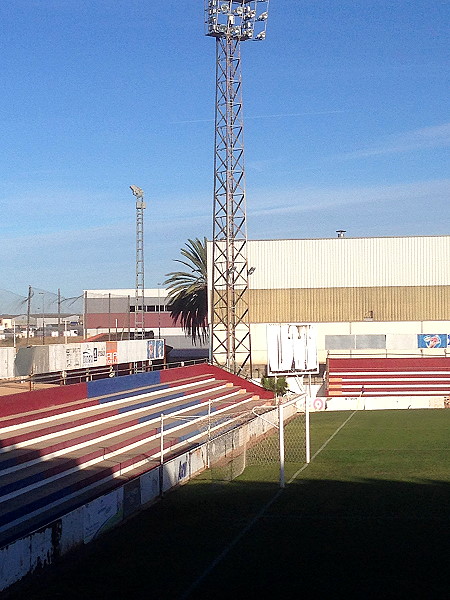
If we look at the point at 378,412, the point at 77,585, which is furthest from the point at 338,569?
the point at 378,412

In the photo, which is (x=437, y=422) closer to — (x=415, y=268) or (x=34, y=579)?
(x=415, y=268)

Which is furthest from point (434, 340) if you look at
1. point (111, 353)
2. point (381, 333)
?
point (111, 353)

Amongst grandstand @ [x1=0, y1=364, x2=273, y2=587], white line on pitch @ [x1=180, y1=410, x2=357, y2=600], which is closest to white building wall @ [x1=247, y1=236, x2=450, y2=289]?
grandstand @ [x1=0, y1=364, x2=273, y2=587]

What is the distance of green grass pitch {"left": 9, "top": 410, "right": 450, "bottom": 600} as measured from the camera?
14.0 meters

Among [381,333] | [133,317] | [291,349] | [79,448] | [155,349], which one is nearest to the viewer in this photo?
[79,448]

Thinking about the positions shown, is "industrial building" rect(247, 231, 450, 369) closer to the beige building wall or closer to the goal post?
the beige building wall

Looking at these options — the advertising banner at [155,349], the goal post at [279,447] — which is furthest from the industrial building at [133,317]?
the goal post at [279,447]

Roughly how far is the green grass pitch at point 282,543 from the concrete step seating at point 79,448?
1767 millimetres

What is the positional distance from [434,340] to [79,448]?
46.9 m

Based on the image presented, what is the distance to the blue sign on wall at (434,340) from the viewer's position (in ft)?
217

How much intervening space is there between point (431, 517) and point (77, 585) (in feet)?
29.7

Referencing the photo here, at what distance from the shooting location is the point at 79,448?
79.9 ft

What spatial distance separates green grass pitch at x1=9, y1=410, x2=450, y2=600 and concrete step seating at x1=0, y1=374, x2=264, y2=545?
1.77 metres

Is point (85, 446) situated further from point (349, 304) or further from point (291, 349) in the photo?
point (349, 304)
